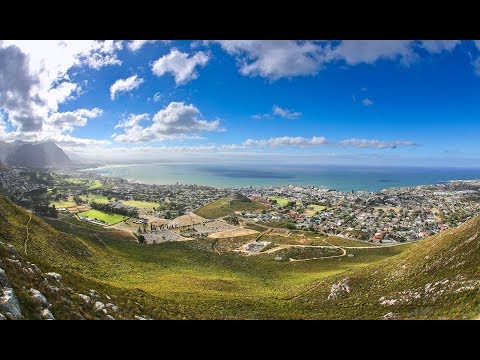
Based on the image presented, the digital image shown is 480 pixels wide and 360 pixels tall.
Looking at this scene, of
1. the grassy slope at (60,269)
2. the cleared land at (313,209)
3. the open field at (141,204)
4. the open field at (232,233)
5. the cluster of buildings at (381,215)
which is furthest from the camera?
the open field at (141,204)

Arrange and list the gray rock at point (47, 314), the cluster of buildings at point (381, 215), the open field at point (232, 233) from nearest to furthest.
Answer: the gray rock at point (47, 314), the open field at point (232, 233), the cluster of buildings at point (381, 215)

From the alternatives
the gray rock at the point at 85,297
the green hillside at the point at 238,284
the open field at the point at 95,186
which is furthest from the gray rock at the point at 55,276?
the open field at the point at 95,186

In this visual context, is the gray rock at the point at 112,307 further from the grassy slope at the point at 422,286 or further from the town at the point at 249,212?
the town at the point at 249,212

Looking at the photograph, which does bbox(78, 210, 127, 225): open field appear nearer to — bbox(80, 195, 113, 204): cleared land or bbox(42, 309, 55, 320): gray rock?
bbox(80, 195, 113, 204): cleared land

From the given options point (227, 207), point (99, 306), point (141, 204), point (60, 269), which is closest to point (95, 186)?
point (141, 204)

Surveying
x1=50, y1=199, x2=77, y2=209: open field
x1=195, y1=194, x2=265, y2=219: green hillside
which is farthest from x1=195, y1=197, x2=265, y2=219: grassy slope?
x1=50, y1=199, x2=77, y2=209: open field
